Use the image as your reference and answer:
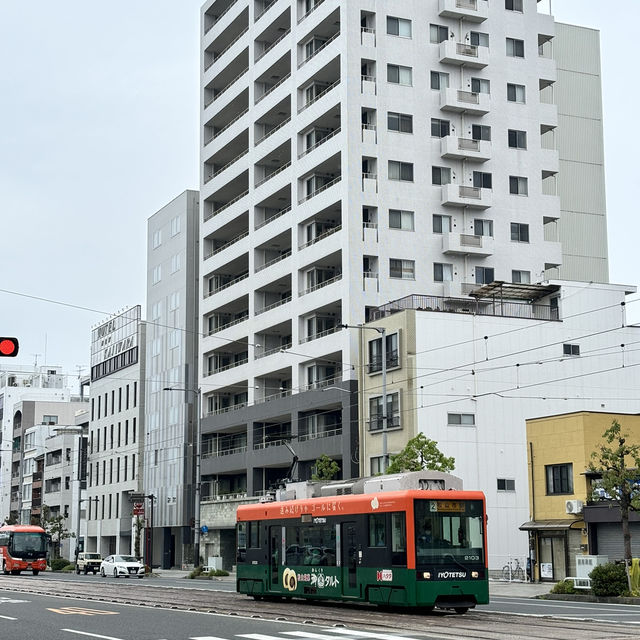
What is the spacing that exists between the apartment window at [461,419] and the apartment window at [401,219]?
14587mm

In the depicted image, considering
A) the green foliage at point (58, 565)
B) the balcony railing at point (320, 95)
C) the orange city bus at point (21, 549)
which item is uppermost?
the balcony railing at point (320, 95)

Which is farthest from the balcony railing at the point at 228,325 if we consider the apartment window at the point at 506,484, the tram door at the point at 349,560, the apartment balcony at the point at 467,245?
the tram door at the point at 349,560

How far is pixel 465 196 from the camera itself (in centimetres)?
7581

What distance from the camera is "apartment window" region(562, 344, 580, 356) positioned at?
68.4 meters

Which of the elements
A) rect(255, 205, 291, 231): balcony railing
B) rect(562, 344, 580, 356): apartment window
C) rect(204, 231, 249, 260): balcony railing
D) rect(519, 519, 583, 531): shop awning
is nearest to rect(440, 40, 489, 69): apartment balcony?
rect(255, 205, 291, 231): balcony railing

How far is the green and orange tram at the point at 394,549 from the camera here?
28.2 metres

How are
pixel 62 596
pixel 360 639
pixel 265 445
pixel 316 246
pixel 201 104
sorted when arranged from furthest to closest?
1. pixel 201 104
2. pixel 265 445
3. pixel 316 246
4. pixel 62 596
5. pixel 360 639

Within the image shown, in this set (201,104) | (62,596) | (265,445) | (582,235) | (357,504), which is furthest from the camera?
(201,104)

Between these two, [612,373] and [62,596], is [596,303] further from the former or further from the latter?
[62,596]

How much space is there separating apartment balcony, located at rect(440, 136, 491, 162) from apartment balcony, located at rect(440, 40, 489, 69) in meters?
5.53

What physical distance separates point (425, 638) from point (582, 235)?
228 ft

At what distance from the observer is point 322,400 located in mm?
72375

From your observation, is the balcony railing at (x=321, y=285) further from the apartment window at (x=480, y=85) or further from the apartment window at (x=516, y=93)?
the apartment window at (x=516, y=93)

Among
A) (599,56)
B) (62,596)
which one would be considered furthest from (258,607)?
(599,56)
